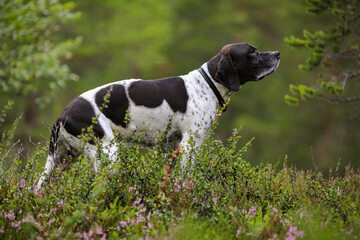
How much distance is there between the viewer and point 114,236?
3623mm

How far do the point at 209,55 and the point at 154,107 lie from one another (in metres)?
19.8

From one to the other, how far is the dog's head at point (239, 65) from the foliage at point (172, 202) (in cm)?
114

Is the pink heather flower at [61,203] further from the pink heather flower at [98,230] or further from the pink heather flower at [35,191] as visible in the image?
the pink heather flower at [98,230]

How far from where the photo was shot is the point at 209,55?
24.6 metres

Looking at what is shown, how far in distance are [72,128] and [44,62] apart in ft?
27.0

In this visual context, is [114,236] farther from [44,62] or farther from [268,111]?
[268,111]

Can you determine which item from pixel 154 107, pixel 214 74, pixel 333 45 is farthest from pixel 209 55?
pixel 154 107

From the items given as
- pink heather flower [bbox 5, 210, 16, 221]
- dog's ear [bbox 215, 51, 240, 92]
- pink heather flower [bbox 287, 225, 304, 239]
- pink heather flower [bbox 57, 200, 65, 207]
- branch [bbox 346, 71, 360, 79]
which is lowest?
branch [bbox 346, 71, 360, 79]

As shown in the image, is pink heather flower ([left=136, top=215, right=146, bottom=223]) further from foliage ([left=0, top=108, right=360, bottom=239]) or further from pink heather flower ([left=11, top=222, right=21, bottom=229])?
pink heather flower ([left=11, top=222, right=21, bottom=229])

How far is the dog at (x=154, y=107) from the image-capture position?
193 inches

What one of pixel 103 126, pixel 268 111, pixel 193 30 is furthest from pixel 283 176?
pixel 193 30

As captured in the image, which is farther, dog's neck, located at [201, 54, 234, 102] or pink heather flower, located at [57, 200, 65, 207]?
dog's neck, located at [201, 54, 234, 102]

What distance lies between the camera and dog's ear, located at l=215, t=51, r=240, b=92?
5418 millimetres

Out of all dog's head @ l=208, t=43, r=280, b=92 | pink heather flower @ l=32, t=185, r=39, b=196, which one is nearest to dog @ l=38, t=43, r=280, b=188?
dog's head @ l=208, t=43, r=280, b=92
